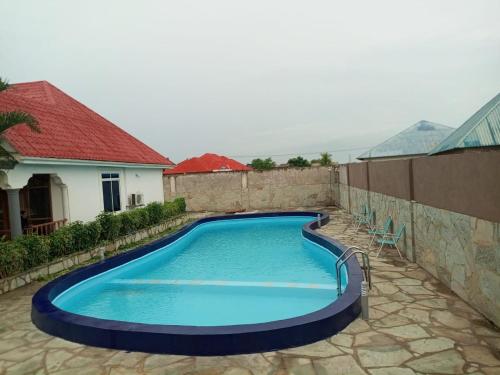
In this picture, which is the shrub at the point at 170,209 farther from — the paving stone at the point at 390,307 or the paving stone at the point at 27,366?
the paving stone at the point at 390,307

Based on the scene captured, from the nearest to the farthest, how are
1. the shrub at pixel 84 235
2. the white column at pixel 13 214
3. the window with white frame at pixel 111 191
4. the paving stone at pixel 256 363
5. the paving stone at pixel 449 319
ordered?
1. the paving stone at pixel 256 363
2. the paving stone at pixel 449 319
3. the white column at pixel 13 214
4. the shrub at pixel 84 235
5. the window with white frame at pixel 111 191

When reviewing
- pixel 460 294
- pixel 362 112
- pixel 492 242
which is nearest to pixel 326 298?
pixel 460 294

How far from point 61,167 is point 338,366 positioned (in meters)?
10.5

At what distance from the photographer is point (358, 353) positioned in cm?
411

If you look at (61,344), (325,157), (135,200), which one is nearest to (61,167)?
(135,200)

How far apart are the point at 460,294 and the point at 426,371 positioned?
2.47 m

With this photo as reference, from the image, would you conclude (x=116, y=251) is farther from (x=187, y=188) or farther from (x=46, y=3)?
(x=187, y=188)

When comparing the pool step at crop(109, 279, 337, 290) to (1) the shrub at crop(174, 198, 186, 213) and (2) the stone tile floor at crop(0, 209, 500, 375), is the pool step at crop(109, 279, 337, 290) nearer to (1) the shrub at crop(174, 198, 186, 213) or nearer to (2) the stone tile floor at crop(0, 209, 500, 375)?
(2) the stone tile floor at crop(0, 209, 500, 375)

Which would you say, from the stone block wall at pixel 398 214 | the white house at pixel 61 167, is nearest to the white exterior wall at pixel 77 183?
the white house at pixel 61 167

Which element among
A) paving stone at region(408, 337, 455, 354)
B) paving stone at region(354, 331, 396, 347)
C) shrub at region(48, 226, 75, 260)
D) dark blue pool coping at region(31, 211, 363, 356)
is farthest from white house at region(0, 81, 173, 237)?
paving stone at region(408, 337, 455, 354)

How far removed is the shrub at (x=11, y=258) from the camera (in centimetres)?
759

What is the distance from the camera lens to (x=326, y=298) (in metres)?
7.14

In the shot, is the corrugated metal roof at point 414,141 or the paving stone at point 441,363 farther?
the corrugated metal roof at point 414,141

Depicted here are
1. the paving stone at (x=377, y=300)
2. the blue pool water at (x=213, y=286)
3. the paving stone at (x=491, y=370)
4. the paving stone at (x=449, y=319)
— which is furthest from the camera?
the blue pool water at (x=213, y=286)
